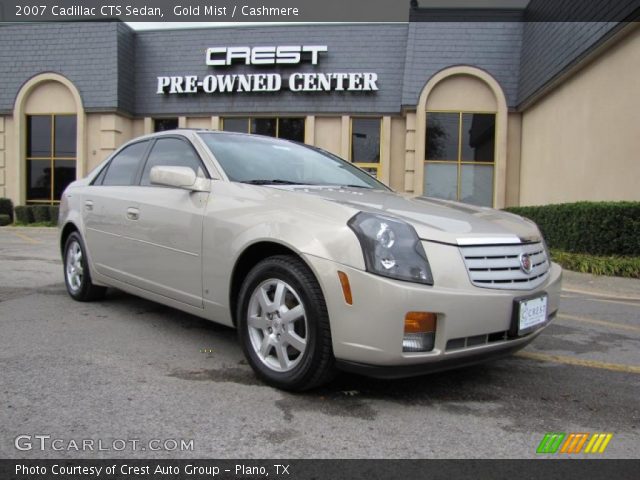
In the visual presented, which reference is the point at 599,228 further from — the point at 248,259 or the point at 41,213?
the point at 41,213

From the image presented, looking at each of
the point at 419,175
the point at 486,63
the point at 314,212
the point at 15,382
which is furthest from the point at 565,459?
the point at 486,63

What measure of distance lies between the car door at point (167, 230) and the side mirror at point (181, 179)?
64 millimetres

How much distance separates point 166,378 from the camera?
3.08 metres

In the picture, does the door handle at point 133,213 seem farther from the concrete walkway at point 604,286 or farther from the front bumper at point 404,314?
the concrete walkway at point 604,286

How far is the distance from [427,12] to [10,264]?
13270mm

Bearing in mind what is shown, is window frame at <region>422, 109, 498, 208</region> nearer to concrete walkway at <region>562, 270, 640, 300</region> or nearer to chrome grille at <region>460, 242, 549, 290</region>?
concrete walkway at <region>562, 270, 640, 300</region>

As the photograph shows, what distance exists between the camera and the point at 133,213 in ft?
13.4

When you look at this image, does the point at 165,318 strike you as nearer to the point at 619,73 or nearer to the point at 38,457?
the point at 38,457

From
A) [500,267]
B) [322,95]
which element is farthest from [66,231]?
[322,95]

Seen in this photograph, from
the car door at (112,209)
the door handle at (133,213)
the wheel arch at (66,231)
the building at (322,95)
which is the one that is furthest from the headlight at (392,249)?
the building at (322,95)

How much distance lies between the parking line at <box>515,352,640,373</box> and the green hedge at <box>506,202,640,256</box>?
5.03 meters

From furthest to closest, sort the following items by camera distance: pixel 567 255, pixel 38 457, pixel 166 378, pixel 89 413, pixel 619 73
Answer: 1. pixel 619 73
2. pixel 567 255
3. pixel 166 378
4. pixel 89 413
5. pixel 38 457

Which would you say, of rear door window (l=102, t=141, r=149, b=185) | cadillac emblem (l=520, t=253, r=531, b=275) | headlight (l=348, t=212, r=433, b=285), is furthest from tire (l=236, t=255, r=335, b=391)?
rear door window (l=102, t=141, r=149, b=185)

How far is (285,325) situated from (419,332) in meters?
0.74
